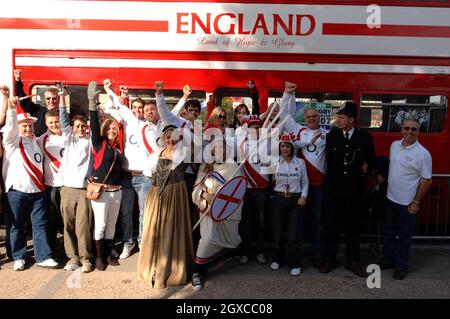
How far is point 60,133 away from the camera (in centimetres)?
466

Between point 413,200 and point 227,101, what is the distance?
8.85 ft

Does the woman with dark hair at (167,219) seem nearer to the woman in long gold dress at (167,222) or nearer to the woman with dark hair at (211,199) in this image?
the woman in long gold dress at (167,222)

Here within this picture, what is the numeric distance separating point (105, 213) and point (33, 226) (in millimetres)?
883

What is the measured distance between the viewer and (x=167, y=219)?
13.4 feet

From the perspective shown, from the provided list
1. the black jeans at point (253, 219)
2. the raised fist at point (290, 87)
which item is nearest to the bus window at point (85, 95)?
the raised fist at point (290, 87)

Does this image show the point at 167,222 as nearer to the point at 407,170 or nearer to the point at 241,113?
the point at 241,113

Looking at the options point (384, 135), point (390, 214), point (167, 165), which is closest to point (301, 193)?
point (390, 214)

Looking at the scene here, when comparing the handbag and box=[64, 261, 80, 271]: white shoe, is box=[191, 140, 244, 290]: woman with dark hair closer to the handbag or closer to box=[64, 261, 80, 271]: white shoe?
the handbag

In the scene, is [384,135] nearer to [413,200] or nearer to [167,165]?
[413,200]

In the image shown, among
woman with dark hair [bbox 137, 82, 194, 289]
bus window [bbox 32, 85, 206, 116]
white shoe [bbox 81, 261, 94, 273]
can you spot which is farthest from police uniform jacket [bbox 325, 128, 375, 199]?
white shoe [bbox 81, 261, 94, 273]

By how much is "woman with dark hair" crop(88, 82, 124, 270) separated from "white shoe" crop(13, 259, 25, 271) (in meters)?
0.83

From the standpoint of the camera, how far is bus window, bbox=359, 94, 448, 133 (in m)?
5.50

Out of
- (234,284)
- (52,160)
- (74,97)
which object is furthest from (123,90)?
(234,284)

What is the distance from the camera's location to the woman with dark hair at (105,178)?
4.46 m
